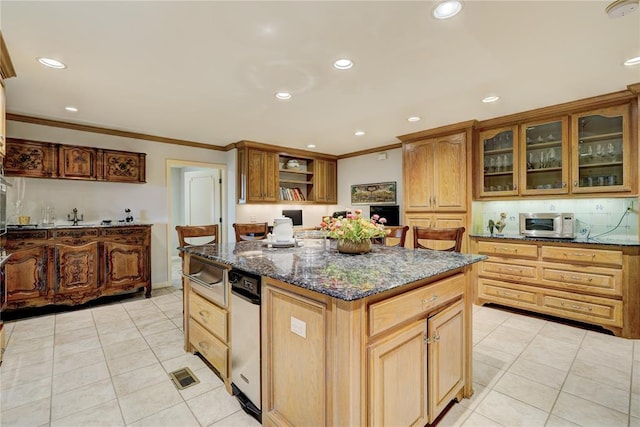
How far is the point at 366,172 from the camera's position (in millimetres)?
5832

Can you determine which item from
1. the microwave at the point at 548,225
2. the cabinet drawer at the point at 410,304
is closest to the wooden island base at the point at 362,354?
the cabinet drawer at the point at 410,304

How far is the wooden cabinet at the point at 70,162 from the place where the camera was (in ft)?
11.7

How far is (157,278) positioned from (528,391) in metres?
4.79

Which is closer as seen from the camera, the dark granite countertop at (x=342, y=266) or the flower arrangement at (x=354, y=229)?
the dark granite countertop at (x=342, y=266)

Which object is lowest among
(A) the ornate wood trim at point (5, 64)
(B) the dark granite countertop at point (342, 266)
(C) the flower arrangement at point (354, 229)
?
(B) the dark granite countertop at point (342, 266)

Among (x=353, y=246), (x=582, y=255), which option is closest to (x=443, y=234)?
(x=353, y=246)

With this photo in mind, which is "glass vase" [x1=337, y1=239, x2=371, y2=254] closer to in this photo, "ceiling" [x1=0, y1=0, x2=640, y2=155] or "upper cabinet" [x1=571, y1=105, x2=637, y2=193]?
"ceiling" [x1=0, y1=0, x2=640, y2=155]

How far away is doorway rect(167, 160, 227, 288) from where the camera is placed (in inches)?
193

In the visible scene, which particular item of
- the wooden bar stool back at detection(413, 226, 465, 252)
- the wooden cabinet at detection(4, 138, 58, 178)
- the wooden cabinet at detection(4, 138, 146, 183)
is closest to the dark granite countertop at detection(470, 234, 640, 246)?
the wooden bar stool back at detection(413, 226, 465, 252)

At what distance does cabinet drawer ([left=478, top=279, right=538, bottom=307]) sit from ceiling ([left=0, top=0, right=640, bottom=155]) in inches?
82.1

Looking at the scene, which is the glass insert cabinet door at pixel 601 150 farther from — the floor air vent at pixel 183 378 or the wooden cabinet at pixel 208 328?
the floor air vent at pixel 183 378

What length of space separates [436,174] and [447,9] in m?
2.78

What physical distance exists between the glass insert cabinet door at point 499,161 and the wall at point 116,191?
12.6 ft

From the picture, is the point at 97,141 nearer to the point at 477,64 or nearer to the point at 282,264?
the point at 282,264
